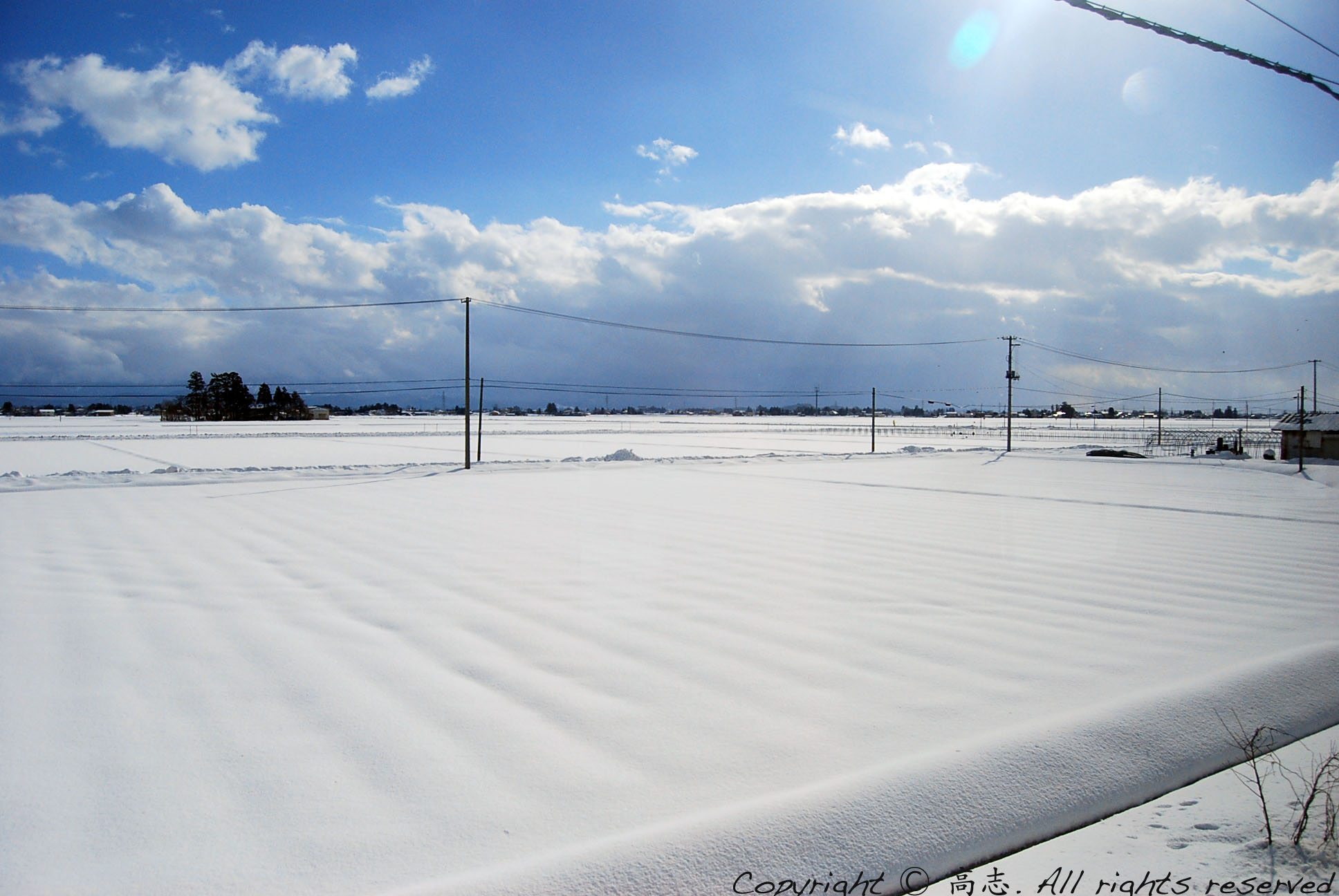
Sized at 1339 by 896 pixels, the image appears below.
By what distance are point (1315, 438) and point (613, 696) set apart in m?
46.4

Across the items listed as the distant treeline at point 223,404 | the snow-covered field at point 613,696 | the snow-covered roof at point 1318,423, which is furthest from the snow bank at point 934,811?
the distant treeline at point 223,404

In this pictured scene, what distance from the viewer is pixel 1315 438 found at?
3634 centimetres

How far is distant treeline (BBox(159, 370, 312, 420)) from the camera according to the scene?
92375 mm

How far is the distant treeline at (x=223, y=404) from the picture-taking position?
303 feet

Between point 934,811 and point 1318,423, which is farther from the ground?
point 1318,423

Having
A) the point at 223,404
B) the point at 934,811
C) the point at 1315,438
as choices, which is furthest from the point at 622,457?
the point at 223,404

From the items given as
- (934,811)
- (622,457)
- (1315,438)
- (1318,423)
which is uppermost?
(1318,423)

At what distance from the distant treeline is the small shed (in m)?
106

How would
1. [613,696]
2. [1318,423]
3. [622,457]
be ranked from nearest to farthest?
[613,696] → [622,457] → [1318,423]

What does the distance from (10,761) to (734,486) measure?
1412cm

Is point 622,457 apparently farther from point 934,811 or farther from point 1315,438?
point 1315,438

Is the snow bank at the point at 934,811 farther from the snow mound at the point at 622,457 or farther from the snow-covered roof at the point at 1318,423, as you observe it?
the snow-covered roof at the point at 1318,423

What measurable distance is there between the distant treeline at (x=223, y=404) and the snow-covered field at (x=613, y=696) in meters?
99.0

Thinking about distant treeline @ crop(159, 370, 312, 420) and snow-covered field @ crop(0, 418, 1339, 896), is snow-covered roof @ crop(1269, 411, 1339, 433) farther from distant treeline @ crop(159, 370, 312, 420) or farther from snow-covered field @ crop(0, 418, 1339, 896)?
distant treeline @ crop(159, 370, 312, 420)
